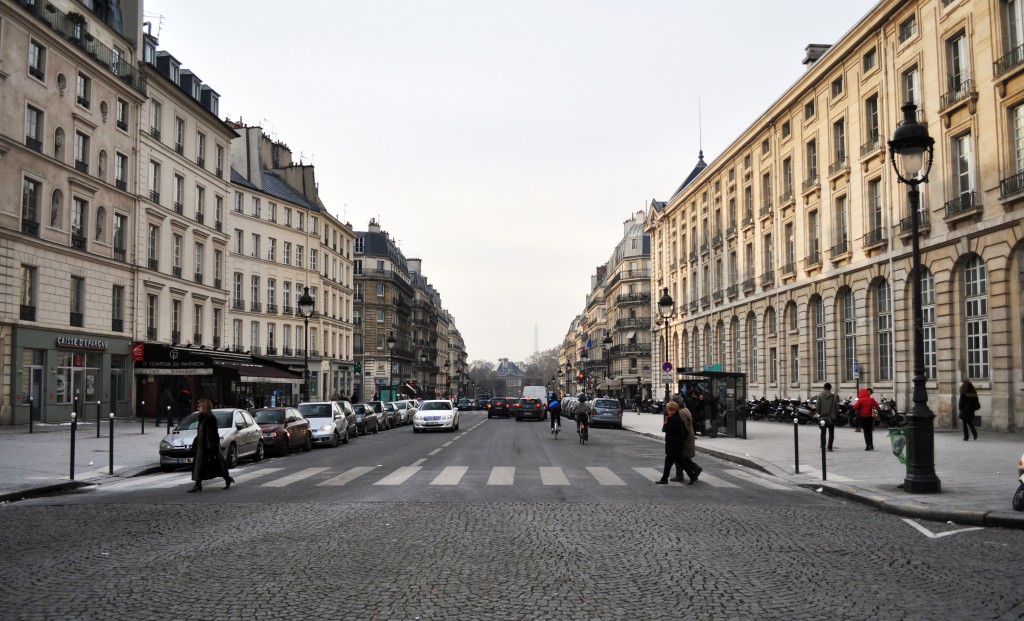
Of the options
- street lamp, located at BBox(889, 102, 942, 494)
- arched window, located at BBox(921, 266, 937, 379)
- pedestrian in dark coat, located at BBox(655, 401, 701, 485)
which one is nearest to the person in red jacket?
pedestrian in dark coat, located at BBox(655, 401, 701, 485)

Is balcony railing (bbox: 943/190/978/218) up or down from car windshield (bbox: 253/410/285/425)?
up

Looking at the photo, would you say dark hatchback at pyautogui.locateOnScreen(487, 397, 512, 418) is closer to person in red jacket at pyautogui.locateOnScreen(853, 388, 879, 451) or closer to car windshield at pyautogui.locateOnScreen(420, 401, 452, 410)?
car windshield at pyautogui.locateOnScreen(420, 401, 452, 410)

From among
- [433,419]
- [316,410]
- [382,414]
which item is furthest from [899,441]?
[382,414]

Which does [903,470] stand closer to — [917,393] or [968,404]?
[917,393]

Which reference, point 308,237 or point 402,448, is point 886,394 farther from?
point 308,237

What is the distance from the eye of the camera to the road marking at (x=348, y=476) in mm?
14500

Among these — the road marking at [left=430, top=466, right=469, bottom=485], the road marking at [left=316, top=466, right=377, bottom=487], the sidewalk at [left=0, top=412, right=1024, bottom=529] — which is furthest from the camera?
the road marking at [left=316, top=466, right=377, bottom=487]

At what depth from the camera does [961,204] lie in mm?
27375

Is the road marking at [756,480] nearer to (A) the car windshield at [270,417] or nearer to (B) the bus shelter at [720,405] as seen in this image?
(B) the bus shelter at [720,405]

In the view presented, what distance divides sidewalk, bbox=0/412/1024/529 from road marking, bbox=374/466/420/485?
5294 mm

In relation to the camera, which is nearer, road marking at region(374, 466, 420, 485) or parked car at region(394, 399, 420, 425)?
road marking at region(374, 466, 420, 485)

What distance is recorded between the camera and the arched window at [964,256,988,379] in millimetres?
26688

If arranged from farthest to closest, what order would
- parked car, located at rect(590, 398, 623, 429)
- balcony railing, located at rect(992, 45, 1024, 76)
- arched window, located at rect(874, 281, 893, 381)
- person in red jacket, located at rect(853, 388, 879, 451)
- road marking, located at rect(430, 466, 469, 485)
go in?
parked car, located at rect(590, 398, 623, 429)
arched window, located at rect(874, 281, 893, 381)
balcony railing, located at rect(992, 45, 1024, 76)
person in red jacket, located at rect(853, 388, 879, 451)
road marking, located at rect(430, 466, 469, 485)

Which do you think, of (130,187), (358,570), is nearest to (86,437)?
(130,187)
